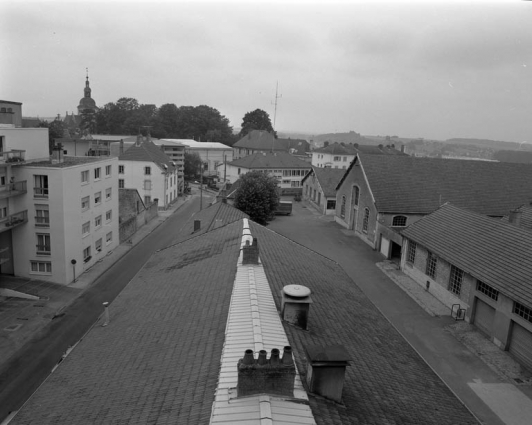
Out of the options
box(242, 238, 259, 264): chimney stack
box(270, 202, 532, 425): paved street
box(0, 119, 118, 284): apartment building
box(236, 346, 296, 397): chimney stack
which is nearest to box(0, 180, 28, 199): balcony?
box(0, 119, 118, 284): apartment building

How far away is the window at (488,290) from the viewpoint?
71.9 ft

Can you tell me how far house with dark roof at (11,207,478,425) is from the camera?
8.09 meters

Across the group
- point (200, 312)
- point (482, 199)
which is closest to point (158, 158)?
point (482, 199)

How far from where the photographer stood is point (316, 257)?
22578 mm

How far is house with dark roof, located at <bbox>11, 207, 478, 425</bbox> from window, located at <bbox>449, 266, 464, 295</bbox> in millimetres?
10228

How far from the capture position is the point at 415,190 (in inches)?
1652

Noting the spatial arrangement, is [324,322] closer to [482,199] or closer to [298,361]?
[298,361]

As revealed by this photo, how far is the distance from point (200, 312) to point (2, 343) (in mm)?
15649

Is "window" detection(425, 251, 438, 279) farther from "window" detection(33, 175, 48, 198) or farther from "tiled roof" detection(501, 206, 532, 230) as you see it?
"window" detection(33, 175, 48, 198)

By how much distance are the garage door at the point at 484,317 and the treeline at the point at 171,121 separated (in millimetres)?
112223

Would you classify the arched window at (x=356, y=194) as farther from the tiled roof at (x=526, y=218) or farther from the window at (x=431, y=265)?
the window at (x=431, y=265)

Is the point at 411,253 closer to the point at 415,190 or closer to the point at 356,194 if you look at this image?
the point at 415,190

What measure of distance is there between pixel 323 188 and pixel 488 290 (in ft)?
120

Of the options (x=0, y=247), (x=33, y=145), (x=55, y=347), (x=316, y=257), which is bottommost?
(x=55, y=347)
